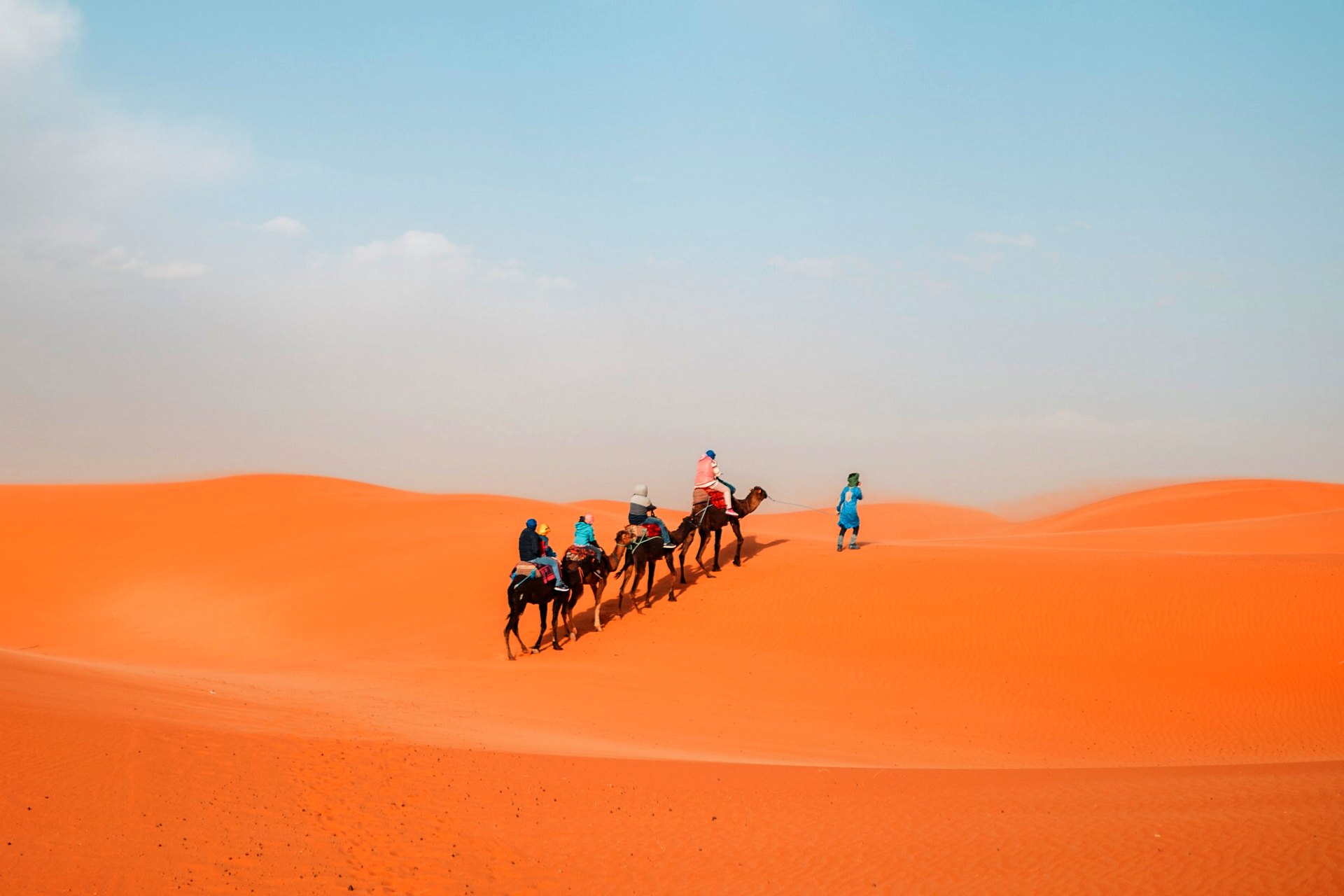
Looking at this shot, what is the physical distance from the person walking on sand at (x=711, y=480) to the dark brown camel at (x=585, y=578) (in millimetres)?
2194

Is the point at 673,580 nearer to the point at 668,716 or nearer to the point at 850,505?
the point at 850,505

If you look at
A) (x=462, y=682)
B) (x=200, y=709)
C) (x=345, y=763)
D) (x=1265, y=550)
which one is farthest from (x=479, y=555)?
(x=1265, y=550)

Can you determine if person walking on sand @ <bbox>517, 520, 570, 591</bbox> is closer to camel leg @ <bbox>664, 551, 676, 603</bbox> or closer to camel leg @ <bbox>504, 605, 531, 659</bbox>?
camel leg @ <bbox>504, 605, 531, 659</bbox>

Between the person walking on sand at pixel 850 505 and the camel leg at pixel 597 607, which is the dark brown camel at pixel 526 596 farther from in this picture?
the person walking on sand at pixel 850 505

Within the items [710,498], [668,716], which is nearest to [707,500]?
[710,498]

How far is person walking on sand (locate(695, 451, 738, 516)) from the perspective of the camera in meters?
22.7

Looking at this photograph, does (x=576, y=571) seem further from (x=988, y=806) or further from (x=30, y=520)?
(x=30, y=520)

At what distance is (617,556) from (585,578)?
52.1 inches

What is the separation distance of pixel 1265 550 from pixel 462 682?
25.1 metres

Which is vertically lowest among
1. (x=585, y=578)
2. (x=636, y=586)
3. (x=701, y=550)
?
(x=636, y=586)

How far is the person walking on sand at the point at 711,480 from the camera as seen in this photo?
22719mm

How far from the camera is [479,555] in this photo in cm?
2706

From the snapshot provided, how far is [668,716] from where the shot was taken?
1516cm

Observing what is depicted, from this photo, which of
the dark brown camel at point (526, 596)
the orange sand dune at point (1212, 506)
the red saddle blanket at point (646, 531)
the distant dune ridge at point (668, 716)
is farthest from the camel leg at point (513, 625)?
the orange sand dune at point (1212, 506)
